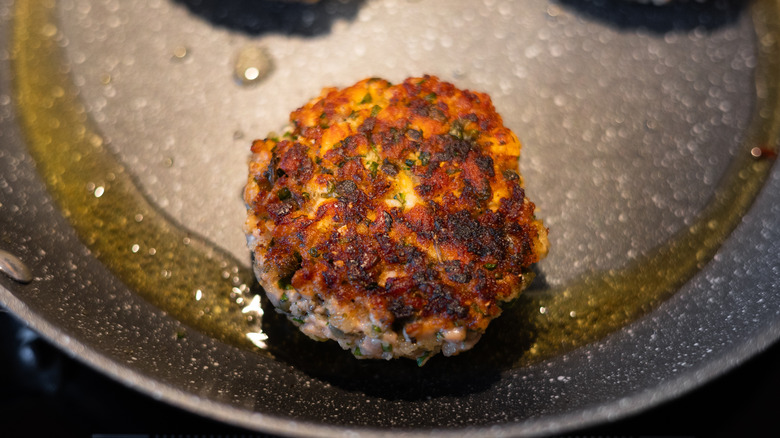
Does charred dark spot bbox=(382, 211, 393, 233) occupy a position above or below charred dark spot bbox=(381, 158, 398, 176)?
below

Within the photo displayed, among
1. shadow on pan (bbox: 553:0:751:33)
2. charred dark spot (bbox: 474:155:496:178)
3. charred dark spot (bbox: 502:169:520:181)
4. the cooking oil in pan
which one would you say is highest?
shadow on pan (bbox: 553:0:751:33)

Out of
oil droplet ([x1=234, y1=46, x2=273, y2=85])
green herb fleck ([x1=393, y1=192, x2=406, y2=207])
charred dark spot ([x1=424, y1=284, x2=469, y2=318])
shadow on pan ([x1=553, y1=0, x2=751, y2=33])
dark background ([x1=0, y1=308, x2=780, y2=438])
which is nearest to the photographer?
charred dark spot ([x1=424, y1=284, x2=469, y2=318])

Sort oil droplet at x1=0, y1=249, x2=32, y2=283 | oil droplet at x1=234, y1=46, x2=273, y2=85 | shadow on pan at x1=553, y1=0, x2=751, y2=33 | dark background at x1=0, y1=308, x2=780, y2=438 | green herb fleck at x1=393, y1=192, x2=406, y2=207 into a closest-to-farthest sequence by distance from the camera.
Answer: green herb fleck at x1=393, y1=192, x2=406, y2=207 < oil droplet at x1=0, y1=249, x2=32, y2=283 < dark background at x1=0, y1=308, x2=780, y2=438 < oil droplet at x1=234, y1=46, x2=273, y2=85 < shadow on pan at x1=553, y1=0, x2=751, y2=33

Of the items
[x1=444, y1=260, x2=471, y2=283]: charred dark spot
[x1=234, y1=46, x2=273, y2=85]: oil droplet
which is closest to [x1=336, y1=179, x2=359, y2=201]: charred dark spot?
[x1=444, y1=260, x2=471, y2=283]: charred dark spot

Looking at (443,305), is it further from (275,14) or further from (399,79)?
(275,14)

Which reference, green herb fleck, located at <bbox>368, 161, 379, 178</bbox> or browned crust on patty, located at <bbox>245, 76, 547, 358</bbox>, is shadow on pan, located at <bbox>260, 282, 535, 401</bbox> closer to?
browned crust on patty, located at <bbox>245, 76, 547, 358</bbox>

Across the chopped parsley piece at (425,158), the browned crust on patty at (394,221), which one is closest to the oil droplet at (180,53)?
the browned crust on patty at (394,221)

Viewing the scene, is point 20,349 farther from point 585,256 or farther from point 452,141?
point 585,256
